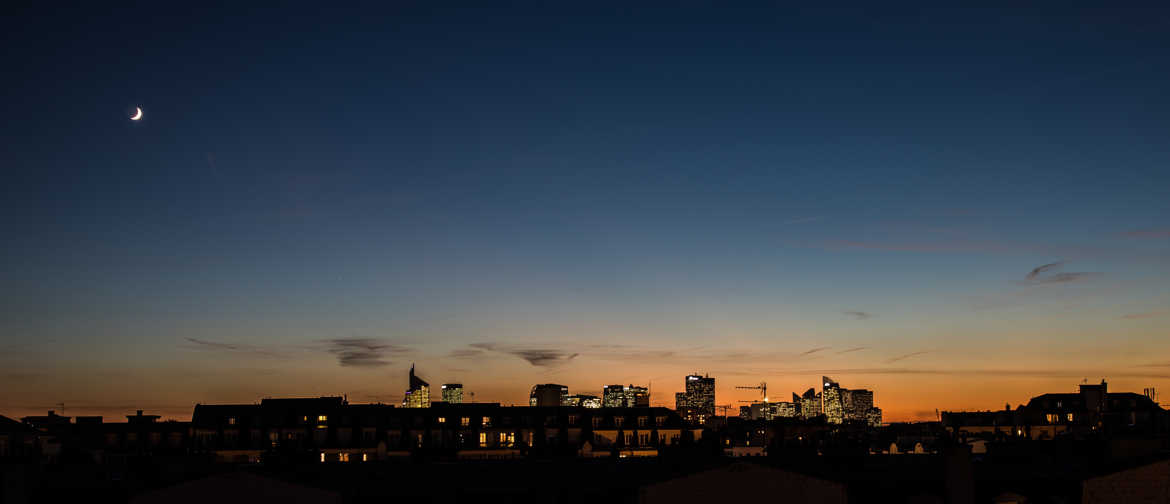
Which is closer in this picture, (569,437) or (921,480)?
(921,480)

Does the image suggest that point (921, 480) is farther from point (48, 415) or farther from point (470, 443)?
point (48, 415)

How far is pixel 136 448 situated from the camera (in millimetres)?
91125

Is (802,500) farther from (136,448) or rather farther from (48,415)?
(48,415)

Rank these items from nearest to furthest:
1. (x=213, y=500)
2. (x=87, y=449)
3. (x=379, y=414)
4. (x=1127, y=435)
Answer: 1. (x=213, y=500)
2. (x=1127, y=435)
3. (x=87, y=449)
4. (x=379, y=414)

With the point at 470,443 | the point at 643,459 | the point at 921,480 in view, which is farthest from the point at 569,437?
the point at 921,480

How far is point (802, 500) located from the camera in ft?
A: 129

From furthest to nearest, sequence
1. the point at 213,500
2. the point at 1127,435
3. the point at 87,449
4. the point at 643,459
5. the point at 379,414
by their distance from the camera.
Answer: the point at 379,414
the point at 87,449
the point at 643,459
the point at 1127,435
the point at 213,500

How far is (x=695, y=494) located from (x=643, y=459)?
43.6ft

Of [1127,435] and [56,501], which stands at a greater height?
[1127,435]

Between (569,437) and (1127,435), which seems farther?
(569,437)

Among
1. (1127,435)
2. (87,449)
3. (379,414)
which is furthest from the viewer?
(379,414)

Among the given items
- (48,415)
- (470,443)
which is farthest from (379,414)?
(48,415)

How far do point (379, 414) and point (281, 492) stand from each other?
6049cm

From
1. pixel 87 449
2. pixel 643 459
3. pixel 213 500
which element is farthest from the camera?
pixel 87 449
